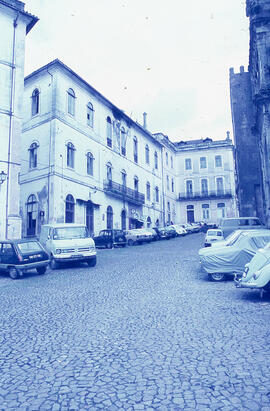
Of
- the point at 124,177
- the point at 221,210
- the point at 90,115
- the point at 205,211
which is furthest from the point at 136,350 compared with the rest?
the point at 205,211

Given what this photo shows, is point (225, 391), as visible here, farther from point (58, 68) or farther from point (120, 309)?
point (58, 68)

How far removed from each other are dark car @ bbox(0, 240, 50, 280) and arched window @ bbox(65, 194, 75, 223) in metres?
12.8

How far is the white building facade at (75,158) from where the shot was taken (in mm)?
25578

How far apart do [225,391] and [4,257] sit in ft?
36.8

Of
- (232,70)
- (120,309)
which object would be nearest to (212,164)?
(232,70)

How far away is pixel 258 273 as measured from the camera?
7273 mm

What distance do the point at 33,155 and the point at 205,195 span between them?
112 ft

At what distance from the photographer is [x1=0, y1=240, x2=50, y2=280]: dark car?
39.8ft

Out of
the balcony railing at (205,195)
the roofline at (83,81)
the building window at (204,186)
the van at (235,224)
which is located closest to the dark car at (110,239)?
the van at (235,224)

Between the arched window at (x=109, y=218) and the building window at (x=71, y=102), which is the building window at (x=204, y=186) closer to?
the arched window at (x=109, y=218)

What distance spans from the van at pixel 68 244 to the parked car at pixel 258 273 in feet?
25.6

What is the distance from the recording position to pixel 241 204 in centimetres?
3288

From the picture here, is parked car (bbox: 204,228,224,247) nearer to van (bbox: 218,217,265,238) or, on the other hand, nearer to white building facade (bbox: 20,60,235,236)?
van (bbox: 218,217,265,238)

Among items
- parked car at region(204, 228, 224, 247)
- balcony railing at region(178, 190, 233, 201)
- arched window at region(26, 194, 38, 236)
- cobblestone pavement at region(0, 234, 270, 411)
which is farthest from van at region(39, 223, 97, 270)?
balcony railing at region(178, 190, 233, 201)
